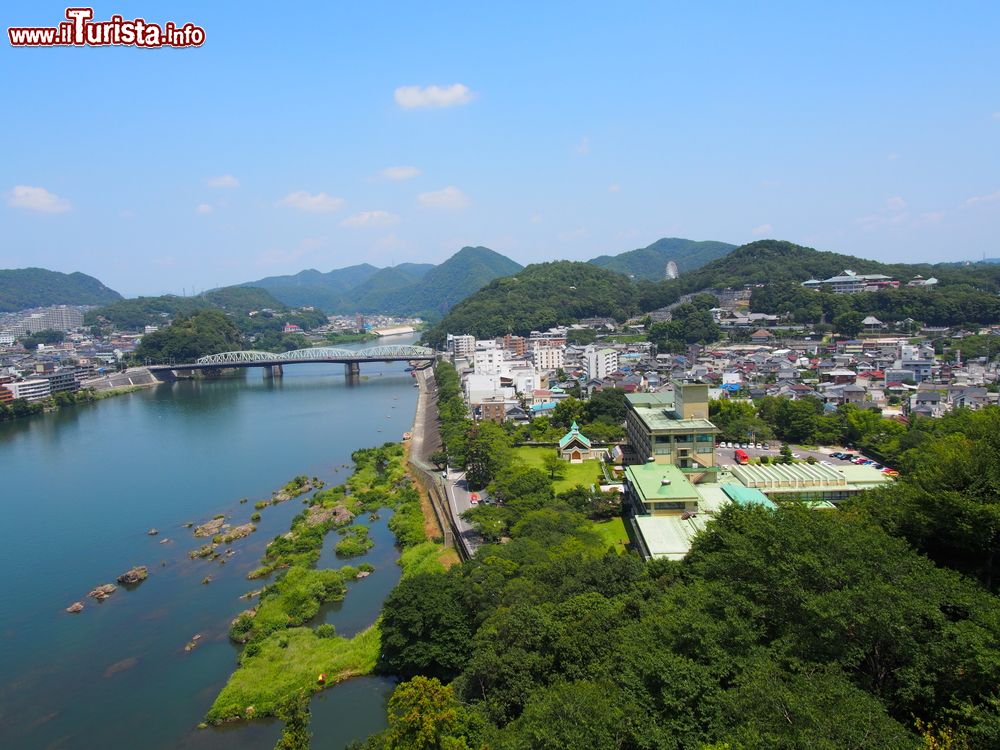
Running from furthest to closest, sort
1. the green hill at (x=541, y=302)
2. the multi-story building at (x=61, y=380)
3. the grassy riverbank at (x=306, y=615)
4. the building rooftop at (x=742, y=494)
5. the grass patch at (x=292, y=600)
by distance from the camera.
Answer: the green hill at (x=541, y=302) < the multi-story building at (x=61, y=380) < the building rooftop at (x=742, y=494) < the grass patch at (x=292, y=600) < the grassy riverbank at (x=306, y=615)

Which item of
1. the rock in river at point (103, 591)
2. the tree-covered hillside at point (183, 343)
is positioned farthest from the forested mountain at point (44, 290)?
the rock in river at point (103, 591)

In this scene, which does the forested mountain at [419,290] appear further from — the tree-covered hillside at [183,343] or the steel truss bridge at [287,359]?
the steel truss bridge at [287,359]

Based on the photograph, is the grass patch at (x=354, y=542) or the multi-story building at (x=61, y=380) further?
the multi-story building at (x=61, y=380)

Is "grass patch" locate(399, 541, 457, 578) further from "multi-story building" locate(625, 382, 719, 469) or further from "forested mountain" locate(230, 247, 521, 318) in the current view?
"forested mountain" locate(230, 247, 521, 318)

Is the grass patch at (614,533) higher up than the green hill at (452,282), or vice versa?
the green hill at (452,282)

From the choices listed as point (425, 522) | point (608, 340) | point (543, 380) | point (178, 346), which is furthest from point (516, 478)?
point (178, 346)

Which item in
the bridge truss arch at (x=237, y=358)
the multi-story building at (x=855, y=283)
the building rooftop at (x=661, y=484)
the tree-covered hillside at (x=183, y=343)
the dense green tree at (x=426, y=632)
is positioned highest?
the multi-story building at (x=855, y=283)

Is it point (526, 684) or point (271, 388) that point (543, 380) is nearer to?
point (271, 388)

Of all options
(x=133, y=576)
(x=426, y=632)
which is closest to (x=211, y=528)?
(x=133, y=576)
